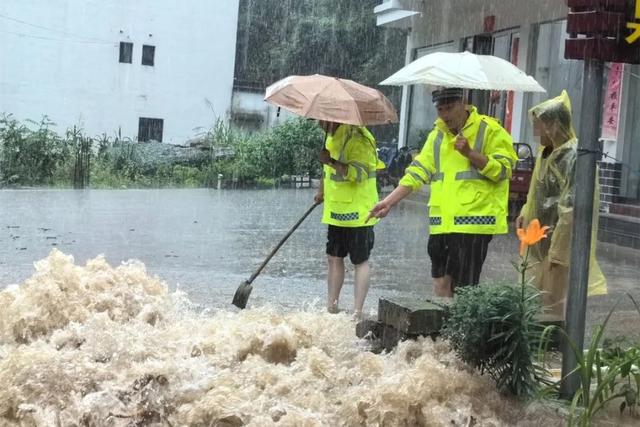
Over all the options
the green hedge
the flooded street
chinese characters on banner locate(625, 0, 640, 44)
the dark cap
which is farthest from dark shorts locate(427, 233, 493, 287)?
the green hedge

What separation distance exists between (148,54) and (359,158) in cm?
2688

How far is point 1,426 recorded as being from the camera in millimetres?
3596

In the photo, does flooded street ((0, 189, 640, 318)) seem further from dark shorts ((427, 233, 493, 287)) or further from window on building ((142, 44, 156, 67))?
window on building ((142, 44, 156, 67))

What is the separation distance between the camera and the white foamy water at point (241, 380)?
355cm

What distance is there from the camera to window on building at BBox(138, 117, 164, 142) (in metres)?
31.2

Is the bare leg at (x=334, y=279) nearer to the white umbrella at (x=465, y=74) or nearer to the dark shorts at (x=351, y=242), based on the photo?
the dark shorts at (x=351, y=242)

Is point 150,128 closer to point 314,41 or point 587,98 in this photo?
point 314,41

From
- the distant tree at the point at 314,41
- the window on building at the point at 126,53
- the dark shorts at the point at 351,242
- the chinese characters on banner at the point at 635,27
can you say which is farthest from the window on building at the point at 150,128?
the chinese characters on banner at the point at 635,27

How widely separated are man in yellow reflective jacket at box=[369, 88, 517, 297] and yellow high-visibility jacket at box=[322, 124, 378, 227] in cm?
89

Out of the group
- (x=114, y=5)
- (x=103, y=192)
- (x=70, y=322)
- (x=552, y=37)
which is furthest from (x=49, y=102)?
(x=70, y=322)

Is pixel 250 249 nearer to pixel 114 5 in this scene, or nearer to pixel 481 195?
pixel 481 195

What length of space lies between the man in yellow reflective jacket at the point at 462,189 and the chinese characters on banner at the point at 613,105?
890 centimetres

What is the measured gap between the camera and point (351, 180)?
20.8 feet

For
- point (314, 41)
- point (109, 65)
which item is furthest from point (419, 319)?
point (314, 41)
